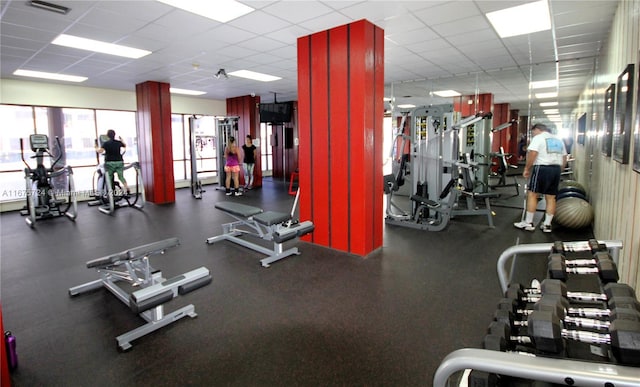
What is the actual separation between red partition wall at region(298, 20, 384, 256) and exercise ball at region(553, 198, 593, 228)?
2.77 meters

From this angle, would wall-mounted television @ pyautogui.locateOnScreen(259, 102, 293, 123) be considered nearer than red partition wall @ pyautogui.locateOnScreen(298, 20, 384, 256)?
No

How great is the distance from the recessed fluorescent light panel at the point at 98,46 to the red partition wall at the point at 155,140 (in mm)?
2165

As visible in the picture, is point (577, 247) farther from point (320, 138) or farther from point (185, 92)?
point (185, 92)

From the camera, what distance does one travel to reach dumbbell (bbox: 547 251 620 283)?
1.20m

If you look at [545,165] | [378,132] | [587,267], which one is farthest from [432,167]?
[587,267]

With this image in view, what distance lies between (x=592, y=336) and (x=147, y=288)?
2.41 m

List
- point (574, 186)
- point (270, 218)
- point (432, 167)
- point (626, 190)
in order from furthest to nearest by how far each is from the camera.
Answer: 1. point (574, 186)
2. point (432, 167)
3. point (270, 218)
4. point (626, 190)

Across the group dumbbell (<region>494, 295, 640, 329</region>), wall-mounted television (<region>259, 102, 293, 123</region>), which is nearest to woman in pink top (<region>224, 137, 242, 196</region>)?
wall-mounted television (<region>259, 102, 293, 123</region>)

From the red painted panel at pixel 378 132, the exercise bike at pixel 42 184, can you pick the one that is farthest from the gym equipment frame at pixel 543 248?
the exercise bike at pixel 42 184

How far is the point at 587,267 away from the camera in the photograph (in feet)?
4.13

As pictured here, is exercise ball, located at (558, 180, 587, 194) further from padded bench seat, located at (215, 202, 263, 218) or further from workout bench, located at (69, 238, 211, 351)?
workout bench, located at (69, 238, 211, 351)

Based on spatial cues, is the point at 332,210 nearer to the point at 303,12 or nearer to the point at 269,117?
the point at 303,12

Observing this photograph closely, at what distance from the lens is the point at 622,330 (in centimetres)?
82

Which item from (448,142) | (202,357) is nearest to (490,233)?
(448,142)
